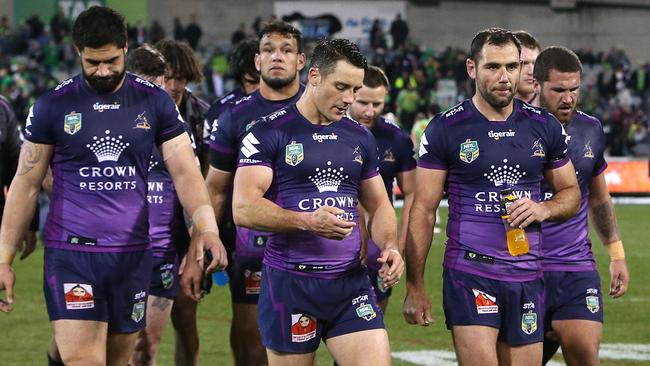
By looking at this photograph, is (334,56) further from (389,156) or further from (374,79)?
(389,156)

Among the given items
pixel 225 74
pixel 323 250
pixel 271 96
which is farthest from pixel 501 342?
pixel 225 74

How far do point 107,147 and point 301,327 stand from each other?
4.58 ft

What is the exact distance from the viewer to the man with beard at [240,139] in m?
8.62

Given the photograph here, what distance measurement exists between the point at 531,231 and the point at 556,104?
3.54 feet

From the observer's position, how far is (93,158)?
22.7ft

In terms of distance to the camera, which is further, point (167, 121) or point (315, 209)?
point (167, 121)

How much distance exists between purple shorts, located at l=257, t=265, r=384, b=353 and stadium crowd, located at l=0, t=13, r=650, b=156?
2803cm

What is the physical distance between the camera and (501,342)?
719 centimetres

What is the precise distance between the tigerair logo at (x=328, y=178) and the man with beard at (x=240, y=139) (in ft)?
5.64

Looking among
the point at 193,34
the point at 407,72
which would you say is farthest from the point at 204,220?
the point at 193,34

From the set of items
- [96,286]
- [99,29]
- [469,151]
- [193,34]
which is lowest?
[193,34]

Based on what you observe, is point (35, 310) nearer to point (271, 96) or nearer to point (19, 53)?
point (271, 96)

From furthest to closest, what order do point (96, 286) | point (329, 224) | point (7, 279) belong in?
point (96, 286) → point (7, 279) → point (329, 224)

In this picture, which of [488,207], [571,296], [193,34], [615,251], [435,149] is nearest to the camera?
[488,207]
